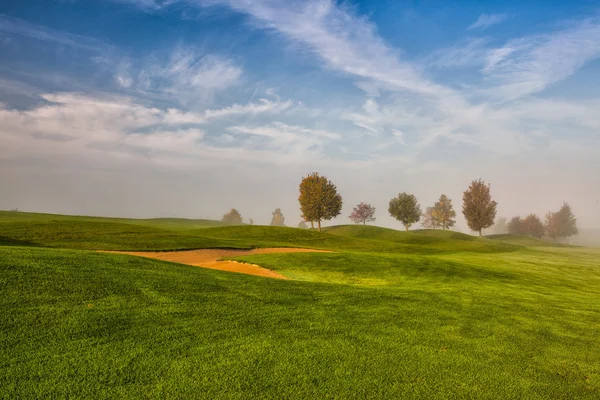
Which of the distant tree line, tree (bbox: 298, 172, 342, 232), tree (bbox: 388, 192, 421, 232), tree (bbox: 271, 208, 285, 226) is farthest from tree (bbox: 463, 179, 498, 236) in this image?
tree (bbox: 271, 208, 285, 226)

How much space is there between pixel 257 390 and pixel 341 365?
1.68 m

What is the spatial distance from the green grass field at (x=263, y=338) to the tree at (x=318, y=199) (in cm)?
5737

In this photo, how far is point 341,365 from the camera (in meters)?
5.88

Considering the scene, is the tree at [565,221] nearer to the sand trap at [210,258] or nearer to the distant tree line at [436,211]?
the distant tree line at [436,211]

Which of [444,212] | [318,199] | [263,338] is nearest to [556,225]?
[444,212]

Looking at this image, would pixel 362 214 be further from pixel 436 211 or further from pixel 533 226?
pixel 533 226

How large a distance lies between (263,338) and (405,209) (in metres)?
86.4

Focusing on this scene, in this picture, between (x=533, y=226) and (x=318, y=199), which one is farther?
(x=533, y=226)

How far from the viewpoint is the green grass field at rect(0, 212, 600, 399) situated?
16.6ft

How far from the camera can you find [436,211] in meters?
104

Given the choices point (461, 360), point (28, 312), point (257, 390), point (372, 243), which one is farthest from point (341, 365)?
point (372, 243)

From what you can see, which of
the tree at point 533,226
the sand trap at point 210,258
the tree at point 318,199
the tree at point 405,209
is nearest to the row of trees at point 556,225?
the tree at point 533,226

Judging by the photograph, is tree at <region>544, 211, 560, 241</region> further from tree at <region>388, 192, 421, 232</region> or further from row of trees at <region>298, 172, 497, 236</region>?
tree at <region>388, 192, 421, 232</region>

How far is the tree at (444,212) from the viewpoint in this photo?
102 meters
